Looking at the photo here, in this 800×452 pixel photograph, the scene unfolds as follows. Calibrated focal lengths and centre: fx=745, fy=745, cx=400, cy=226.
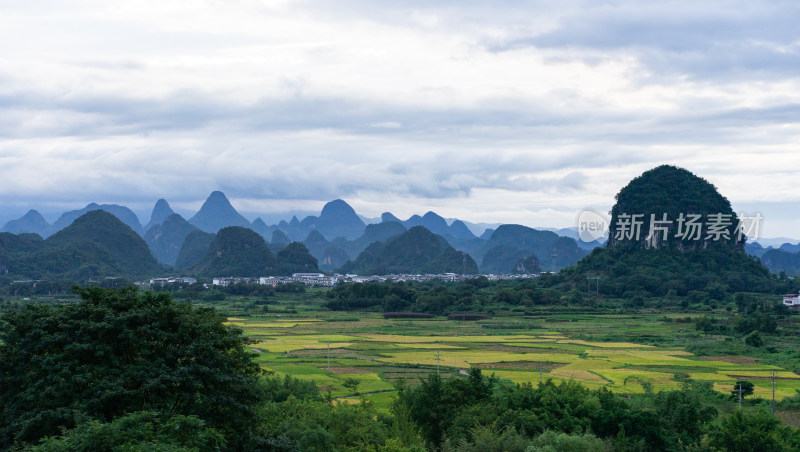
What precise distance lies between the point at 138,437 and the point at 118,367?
2.63 meters

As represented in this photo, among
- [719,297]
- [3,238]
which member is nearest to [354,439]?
[719,297]

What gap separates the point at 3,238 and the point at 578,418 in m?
85.4

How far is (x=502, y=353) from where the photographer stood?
97.8 ft

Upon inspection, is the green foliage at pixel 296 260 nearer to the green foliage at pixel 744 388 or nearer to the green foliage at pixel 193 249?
the green foliage at pixel 193 249

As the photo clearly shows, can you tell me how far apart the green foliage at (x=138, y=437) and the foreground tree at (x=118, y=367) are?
1054mm

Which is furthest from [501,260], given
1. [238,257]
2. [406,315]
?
[406,315]

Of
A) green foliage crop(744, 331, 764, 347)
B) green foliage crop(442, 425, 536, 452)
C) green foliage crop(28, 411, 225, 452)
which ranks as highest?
green foliage crop(28, 411, 225, 452)

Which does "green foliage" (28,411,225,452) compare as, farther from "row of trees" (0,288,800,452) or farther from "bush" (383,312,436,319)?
"bush" (383,312,436,319)

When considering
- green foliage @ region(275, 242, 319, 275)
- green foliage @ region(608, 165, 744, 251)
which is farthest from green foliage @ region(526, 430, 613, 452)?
green foliage @ region(275, 242, 319, 275)

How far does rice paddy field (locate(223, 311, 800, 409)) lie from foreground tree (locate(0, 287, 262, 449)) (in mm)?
4354

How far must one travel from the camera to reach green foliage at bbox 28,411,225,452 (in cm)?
723

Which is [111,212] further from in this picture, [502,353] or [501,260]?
[502,353]

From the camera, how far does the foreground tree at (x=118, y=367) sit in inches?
379

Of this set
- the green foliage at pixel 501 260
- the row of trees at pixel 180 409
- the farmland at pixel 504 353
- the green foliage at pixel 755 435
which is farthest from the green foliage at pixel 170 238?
the green foliage at pixel 755 435
